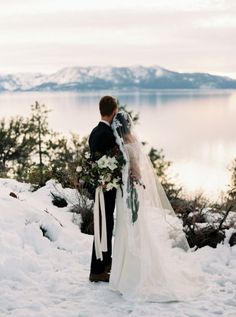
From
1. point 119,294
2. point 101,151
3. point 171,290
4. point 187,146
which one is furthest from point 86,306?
point 187,146

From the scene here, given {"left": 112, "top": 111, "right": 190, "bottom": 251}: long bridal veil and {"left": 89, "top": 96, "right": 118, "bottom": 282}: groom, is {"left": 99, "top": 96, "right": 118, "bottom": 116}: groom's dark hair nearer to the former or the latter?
{"left": 89, "top": 96, "right": 118, "bottom": 282}: groom

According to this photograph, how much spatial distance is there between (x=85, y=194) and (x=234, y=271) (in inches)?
156

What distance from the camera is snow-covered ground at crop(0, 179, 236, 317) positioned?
5.20 meters

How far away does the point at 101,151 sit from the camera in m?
5.90

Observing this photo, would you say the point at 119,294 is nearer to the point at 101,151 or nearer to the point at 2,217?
the point at 101,151

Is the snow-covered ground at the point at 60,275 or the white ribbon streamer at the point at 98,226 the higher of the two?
the white ribbon streamer at the point at 98,226

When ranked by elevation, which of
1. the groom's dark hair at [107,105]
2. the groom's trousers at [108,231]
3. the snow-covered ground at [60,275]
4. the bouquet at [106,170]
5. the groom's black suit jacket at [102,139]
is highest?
the groom's dark hair at [107,105]

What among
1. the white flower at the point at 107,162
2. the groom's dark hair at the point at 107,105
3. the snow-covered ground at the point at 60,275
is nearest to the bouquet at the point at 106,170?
the white flower at the point at 107,162

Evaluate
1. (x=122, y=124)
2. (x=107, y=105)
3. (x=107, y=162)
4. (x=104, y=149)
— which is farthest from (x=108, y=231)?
(x=107, y=105)

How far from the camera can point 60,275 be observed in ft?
20.6

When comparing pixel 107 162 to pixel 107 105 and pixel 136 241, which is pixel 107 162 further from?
pixel 136 241

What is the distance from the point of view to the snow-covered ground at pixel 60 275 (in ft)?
17.1

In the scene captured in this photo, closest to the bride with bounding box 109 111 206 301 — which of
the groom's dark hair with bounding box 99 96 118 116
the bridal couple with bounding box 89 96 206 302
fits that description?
the bridal couple with bounding box 89 96 206 302

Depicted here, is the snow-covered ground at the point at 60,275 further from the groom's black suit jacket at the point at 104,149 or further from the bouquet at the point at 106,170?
the bouquet at the point at 106,170
